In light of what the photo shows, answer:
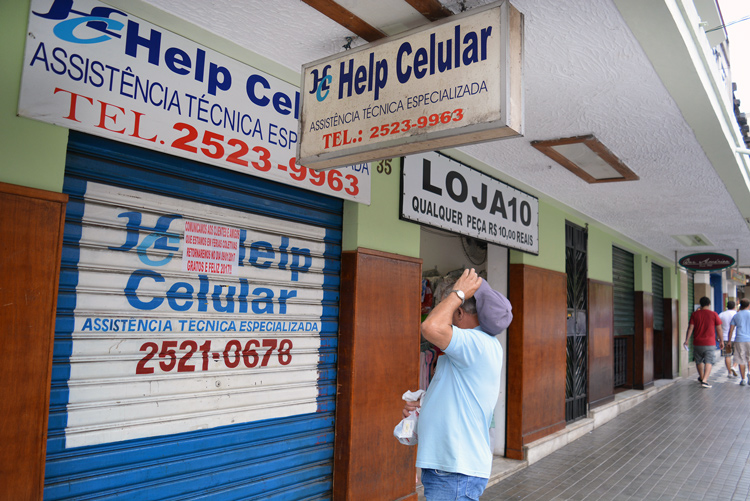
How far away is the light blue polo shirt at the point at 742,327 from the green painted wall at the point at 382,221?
12.0 meters

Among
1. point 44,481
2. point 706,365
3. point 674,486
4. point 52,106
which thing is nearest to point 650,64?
point 52,106

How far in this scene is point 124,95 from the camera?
2809 mm

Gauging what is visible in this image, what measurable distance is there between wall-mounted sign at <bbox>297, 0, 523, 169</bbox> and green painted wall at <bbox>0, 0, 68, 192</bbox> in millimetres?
1267

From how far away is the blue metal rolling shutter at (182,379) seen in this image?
271 cm

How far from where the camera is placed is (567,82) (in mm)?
3971

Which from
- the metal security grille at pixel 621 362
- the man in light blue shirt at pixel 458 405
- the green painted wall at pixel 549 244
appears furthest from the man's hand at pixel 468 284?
the metal security grille at pixel 621 362

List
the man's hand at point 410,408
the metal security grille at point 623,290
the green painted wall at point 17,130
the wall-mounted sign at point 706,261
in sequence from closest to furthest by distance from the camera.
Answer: the green painted wall at point 17,130 < the man's hand at point 410,408 < the metal security grille at point 623,290 < the wall-mounted sign at point 706,261

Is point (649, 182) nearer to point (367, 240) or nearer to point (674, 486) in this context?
Result: point (674, 486)

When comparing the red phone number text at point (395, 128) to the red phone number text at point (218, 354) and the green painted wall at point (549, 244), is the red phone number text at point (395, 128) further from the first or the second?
the green painted wall at point (549, 244)

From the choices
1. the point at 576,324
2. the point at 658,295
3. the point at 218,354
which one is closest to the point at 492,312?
the point at 218,354

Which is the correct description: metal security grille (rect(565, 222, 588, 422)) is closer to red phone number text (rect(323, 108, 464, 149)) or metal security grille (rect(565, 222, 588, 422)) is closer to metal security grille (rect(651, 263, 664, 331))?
metal security grille (rect(651, 263, 664, 331))

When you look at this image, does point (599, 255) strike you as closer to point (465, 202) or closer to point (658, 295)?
point (465, 202)

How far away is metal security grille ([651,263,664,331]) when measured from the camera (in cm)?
1462

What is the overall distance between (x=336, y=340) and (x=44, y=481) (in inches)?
86.7
